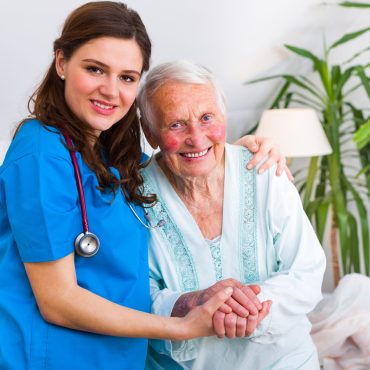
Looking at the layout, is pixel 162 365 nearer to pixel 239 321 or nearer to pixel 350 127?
pixel 239 321

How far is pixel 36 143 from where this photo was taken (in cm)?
145

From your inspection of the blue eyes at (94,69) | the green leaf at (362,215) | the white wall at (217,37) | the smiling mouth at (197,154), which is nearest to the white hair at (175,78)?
the smiling mouth at (197,154)

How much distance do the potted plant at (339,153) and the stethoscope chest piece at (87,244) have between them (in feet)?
6.93

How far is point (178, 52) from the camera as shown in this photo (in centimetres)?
306

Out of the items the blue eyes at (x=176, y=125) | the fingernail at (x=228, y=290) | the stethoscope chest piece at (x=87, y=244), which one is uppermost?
the blue eyes at (x=176, y=125)

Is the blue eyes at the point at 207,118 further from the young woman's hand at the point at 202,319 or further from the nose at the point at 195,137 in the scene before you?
the young woman's hand at the point at 202,319

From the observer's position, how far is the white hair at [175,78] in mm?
1729

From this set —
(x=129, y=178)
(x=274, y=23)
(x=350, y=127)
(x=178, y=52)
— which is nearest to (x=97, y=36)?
(x=129, y=178)

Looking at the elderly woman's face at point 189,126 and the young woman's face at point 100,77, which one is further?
the elderly woman's face at point 189,126

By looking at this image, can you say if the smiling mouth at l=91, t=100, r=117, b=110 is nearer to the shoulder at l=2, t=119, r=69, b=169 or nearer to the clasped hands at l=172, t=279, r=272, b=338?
the shoulder at l=2, t=119, r=69, b=169

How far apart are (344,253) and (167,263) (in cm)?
191

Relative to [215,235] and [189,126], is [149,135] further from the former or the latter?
[215,235]

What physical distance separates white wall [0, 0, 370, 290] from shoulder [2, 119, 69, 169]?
2.30ft

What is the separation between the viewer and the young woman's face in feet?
5.01
